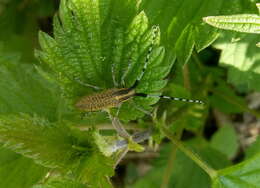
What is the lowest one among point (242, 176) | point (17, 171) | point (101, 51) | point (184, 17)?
point (17, 171)

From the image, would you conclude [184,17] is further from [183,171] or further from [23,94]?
[183,171]

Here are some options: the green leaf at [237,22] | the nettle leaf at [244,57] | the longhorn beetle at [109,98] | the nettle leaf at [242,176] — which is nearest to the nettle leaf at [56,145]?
the longhorn beetle at [109,98]

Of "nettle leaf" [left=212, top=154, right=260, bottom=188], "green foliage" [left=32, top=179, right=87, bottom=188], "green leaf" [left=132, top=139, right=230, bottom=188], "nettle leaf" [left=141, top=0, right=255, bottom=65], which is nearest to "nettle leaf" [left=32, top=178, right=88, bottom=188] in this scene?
"green foliage" [left=32, top=179, right=87, bottom=188]

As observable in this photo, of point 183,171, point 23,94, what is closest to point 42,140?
point 23,94

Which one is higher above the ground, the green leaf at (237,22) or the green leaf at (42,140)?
the green leaf at (237,22)

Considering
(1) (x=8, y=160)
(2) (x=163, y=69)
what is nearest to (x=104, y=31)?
(2) (x=163, y=69)

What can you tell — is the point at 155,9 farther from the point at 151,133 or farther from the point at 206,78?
the point at 206,78

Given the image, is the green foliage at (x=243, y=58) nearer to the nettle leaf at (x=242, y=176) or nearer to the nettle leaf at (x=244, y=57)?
the nettle leaf at (x=244, y=57)
